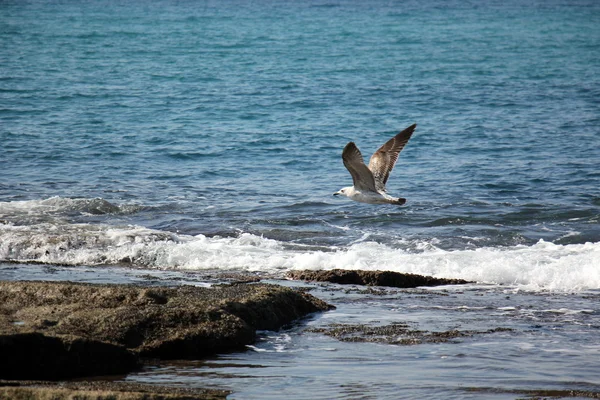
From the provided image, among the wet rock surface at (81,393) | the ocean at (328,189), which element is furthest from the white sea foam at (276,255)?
the wet rock surface at (81,393)

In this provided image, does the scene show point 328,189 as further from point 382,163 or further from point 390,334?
point 390,334

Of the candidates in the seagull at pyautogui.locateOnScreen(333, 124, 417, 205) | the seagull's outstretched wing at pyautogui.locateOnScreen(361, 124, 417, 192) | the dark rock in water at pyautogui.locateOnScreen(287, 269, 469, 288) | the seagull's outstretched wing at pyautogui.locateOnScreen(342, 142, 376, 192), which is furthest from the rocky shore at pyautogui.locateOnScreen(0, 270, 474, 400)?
the seagull's outstretched wing at pyautogui.locateOnScreen(361, 124, 417, 192)

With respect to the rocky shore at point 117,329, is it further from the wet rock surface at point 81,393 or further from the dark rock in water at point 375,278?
the dark rock in water at point 375,278

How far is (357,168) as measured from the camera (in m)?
10.3

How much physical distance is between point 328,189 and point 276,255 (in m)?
4.68

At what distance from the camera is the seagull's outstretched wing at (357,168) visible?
32.5ft

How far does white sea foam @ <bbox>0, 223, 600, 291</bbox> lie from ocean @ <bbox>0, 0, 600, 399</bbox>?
3 centimetres

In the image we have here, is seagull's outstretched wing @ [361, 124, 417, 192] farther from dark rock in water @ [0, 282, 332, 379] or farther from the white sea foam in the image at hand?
dark rock in water @ [0, 282, 332, 379]

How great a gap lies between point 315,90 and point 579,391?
21.9 meters

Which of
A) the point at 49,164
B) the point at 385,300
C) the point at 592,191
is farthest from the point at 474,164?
the point at 385,300

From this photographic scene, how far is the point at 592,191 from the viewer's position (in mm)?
14383

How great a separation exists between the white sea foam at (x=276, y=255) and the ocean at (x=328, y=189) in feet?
0.11

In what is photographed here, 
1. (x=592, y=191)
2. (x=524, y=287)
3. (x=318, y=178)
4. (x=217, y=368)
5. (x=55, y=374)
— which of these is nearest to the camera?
(x=55, y=374)

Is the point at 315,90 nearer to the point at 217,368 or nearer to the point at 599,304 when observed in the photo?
the point at 599,304
